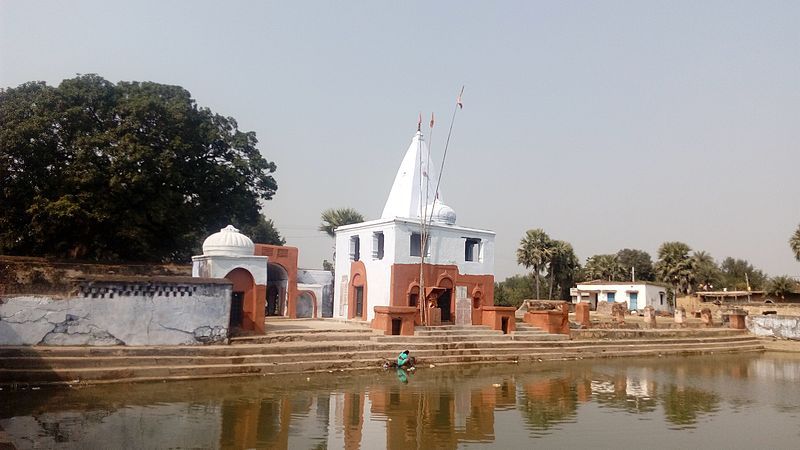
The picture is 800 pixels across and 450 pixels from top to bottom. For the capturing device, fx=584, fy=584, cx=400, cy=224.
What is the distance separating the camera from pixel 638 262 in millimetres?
63375

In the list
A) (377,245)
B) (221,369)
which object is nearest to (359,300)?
(377,245)

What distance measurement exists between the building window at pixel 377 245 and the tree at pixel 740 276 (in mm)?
38102

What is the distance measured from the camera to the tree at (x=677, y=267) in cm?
3922

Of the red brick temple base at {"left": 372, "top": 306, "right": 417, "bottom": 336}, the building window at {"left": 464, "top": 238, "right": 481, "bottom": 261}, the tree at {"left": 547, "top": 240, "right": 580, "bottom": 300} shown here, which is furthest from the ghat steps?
the tree at {"left": 547, "top": 240, "right": 580, "bottom": 300}

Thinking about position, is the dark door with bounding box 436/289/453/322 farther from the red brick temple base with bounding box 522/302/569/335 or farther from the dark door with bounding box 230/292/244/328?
the dark door with bounding box 230/292/244/328

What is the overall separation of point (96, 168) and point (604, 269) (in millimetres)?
39304

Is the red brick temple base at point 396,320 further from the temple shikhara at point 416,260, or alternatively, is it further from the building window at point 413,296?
the building window at point 413,296

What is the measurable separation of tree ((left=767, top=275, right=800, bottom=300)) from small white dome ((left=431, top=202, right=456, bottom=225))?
25557 millimetres

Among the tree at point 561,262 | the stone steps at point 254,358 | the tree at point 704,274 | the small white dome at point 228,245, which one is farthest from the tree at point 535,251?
the small white dome at point 228,245

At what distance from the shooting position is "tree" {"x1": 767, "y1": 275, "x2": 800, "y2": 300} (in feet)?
121

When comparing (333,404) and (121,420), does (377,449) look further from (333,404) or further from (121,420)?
(121,420)

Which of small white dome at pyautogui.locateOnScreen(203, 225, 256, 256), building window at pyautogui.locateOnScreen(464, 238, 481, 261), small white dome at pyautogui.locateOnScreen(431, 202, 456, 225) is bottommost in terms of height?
small white dome at pyautogui.locateOnScreen(203, 225, 256, 256)

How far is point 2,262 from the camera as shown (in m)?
19.7

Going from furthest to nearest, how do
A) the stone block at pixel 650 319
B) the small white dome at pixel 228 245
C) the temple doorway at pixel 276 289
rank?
1. the stone block at pixel 650 319
2. the temple doorway at pixel 276 289
3. the small white dome at pixel 228 245
